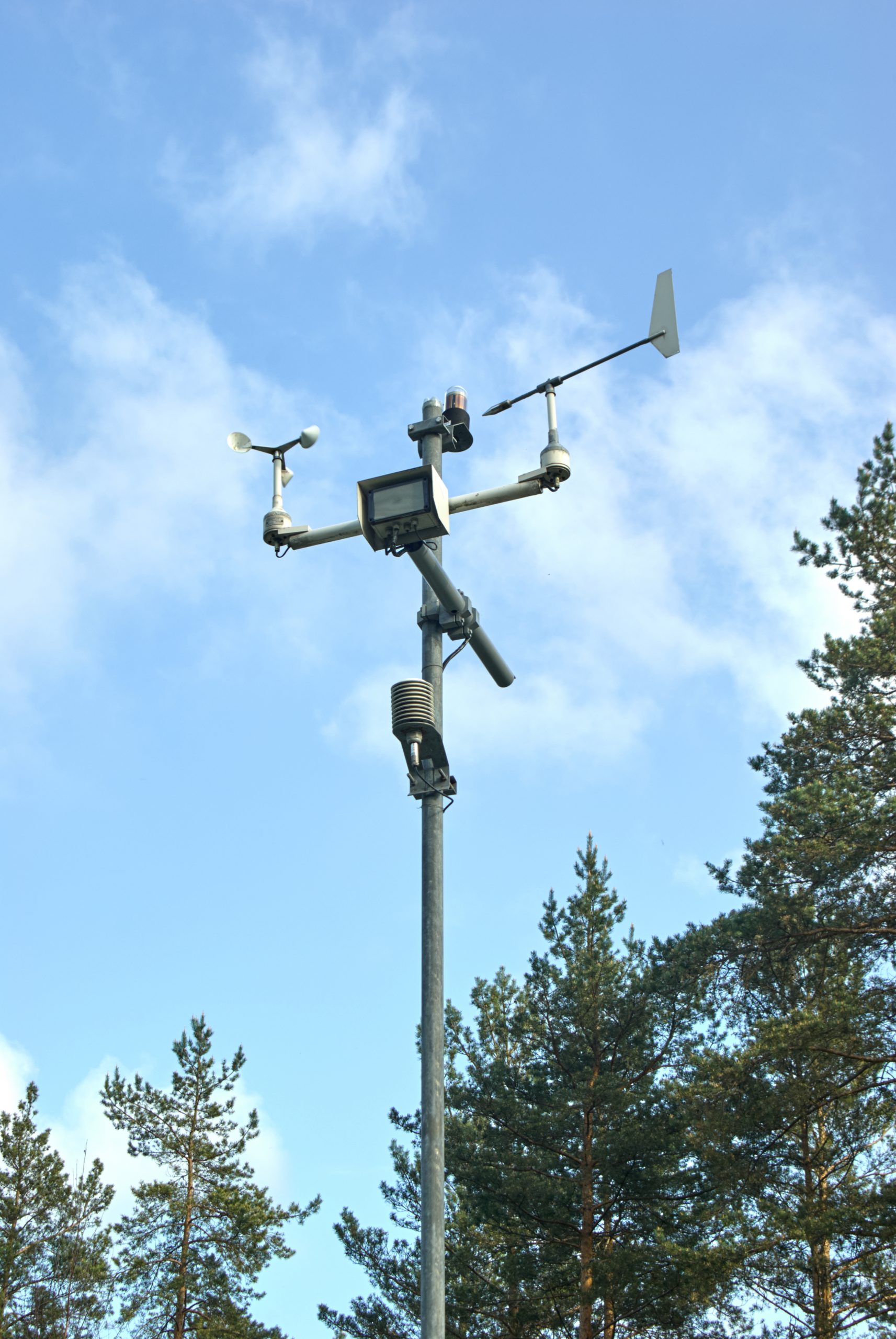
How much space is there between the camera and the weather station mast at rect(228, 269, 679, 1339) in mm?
6113

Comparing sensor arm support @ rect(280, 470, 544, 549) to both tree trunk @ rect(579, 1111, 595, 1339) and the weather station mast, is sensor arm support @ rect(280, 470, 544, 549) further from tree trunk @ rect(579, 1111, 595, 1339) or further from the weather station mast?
tree trunk @ rect(579, 1111, 595, 1339)

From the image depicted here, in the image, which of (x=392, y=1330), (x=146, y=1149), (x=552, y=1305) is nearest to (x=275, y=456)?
(x=552, y=1305)

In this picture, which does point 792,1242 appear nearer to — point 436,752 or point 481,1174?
point 481,1174

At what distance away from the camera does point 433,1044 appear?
6.34 m

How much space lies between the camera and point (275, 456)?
335 inches

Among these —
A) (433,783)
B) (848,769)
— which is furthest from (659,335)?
(848,769)

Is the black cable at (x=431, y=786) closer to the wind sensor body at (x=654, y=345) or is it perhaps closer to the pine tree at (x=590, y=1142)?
the wind sensor body at (x=654, y=345)

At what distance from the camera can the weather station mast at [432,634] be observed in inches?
241

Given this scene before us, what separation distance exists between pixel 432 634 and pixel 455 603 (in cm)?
24

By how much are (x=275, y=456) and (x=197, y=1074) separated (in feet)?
73.2

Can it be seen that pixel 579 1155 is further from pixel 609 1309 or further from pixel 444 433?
pixel 444 433

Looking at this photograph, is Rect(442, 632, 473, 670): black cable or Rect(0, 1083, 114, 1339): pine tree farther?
Rect(0, 1083, 114, 1339): pine tree

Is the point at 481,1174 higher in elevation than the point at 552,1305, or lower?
higher

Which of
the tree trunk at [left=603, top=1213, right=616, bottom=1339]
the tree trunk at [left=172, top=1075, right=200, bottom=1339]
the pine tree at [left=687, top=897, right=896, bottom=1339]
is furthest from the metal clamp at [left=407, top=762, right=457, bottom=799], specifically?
the tree trunk at [left=172, top=1075, right=200, bottom=1339]
